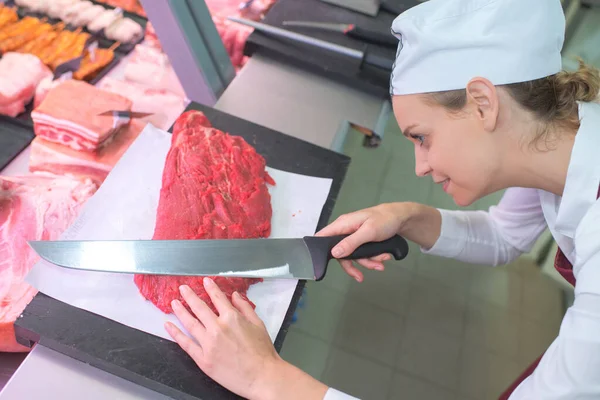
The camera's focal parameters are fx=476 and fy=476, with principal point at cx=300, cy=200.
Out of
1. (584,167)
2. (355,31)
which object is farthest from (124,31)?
(584,167)

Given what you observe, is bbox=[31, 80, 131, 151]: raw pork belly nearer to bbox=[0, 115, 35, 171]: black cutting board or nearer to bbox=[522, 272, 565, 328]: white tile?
bbox=[0, 115, 35, 171]: black cutting board

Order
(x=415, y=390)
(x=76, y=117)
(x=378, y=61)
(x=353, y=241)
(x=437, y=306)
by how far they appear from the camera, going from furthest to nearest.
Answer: (x=437, y=306) < (x=378, y=61) < (x=415, y=390) < (x=76, y=117) < (x=353, y=241)

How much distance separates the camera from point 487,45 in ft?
3.41

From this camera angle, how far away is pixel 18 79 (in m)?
1.65

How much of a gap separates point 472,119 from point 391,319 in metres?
1.15

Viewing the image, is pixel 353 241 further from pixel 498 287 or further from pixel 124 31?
pixel 124 31

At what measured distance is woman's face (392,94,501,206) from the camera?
1141 millimetres

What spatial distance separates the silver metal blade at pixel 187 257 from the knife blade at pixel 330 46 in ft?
3.26

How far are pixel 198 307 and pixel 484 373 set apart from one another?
4.46 ft

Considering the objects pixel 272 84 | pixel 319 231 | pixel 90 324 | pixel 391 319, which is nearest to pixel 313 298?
pixel 391 319

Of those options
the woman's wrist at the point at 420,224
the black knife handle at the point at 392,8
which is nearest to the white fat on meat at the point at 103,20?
the black knife handle at the point at 392,8

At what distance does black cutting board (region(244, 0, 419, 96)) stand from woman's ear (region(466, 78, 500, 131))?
34.3 inches

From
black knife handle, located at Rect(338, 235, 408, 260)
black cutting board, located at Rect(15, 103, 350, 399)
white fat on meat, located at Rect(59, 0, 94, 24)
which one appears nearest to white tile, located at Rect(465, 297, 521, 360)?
black knife handle, located at Rect(338, 235, 408, 260)

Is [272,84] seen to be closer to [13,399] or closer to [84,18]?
[84,18]
